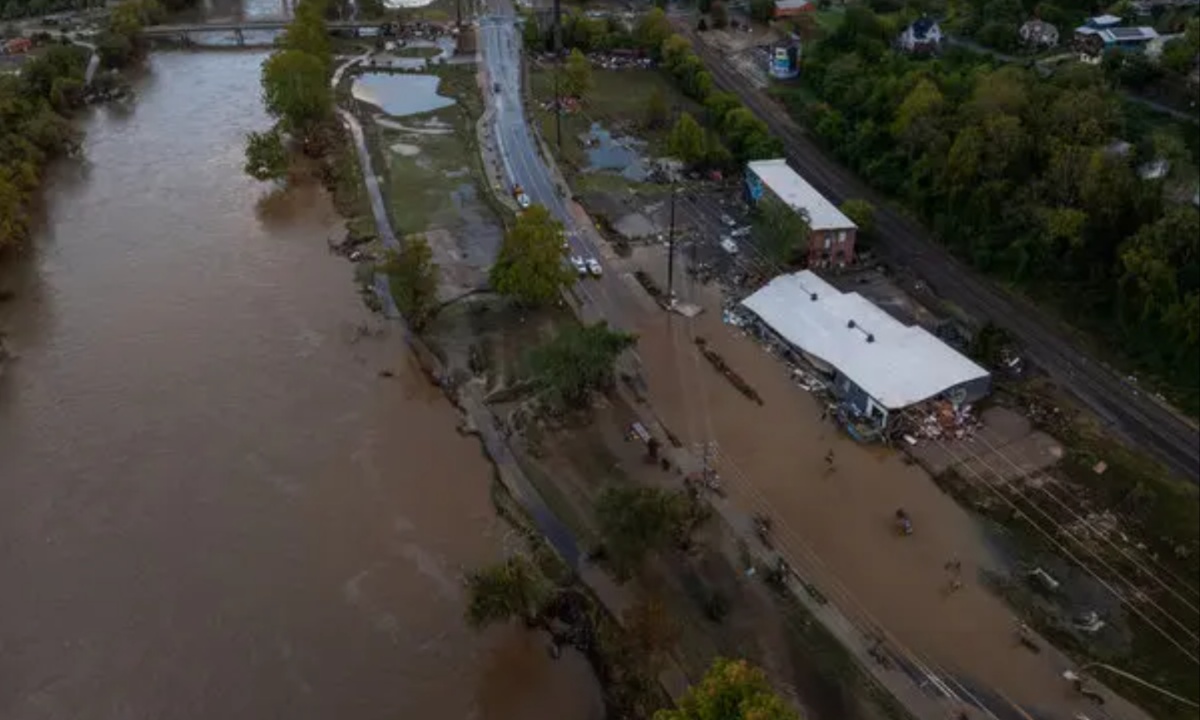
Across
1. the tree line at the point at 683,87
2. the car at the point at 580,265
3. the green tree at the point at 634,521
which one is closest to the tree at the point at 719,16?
the tree line at the point at 683,87

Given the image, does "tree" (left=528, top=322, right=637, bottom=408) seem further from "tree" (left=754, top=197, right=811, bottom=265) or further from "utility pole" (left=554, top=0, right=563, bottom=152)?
"utility pole" (left=554, top=0, right=563, bottom=152)

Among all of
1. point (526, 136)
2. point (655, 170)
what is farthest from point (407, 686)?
point (526, 136)

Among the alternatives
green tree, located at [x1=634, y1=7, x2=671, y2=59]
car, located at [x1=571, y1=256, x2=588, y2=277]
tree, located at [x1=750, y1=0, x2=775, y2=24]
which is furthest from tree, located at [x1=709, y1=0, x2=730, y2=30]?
car, located at [x1=571, y1=256, x2=588, y2=277]

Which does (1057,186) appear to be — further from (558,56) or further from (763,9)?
(558,56)

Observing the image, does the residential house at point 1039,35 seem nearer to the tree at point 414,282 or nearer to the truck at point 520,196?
the truck at point 520,196

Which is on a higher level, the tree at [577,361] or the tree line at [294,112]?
the tree line at [294,112]

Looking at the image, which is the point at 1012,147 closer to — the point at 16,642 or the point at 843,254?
the point at 843,254

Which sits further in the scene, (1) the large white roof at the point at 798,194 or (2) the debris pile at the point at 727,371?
(1) the large white roof at the point at 798,194
